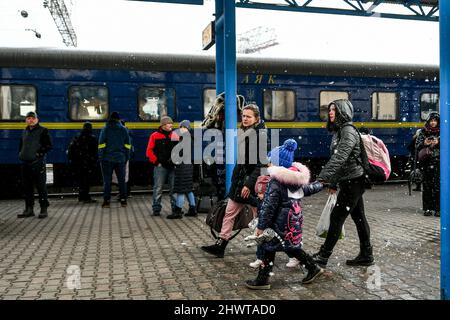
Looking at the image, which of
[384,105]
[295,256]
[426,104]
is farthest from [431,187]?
[426,104]

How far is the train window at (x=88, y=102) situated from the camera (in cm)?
1206

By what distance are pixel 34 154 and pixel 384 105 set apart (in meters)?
9.51

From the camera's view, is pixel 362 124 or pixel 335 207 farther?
pixel 362 124

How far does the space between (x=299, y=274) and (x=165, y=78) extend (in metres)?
8.45

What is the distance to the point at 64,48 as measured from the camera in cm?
1199

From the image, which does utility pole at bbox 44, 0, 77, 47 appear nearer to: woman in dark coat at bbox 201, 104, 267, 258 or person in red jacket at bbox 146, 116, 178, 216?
person in red jacket at bbox 146, 116, 178, 216

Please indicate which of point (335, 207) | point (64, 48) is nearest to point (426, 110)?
point (64, 48)

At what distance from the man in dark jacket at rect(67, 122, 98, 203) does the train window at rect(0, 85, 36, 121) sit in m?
1.64

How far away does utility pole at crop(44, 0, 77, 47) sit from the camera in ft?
62.4

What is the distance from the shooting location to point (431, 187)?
891 cm

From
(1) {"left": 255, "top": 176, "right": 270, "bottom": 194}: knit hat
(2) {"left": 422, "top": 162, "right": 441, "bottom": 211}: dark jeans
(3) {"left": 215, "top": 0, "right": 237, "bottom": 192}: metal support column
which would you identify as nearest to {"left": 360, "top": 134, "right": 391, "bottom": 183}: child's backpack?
(1) {"left": 255, "top": 176, "right": 270, "bottom": 194}: knit hat

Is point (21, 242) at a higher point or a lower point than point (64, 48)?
lower
